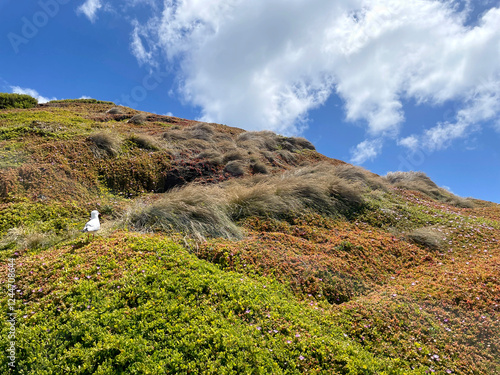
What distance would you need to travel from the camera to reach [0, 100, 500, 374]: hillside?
385cm

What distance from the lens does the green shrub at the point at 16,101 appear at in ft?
79.2

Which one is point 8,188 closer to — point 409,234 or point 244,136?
point 409,234

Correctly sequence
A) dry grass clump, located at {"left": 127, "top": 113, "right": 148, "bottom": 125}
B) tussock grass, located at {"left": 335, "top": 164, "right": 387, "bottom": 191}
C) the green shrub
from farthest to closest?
the green shrub, dry grass clump, located at {"left": 127, "top": 113, "right": 148, "bottom": 125}, tussock grass, located at {"left": 335, "top": 164, "right": 387, "bottom": 191}

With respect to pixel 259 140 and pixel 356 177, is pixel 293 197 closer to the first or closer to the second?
pixel 356 177

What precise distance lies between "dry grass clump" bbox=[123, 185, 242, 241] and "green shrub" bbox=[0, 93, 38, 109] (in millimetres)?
24626

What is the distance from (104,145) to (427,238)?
40.8ft

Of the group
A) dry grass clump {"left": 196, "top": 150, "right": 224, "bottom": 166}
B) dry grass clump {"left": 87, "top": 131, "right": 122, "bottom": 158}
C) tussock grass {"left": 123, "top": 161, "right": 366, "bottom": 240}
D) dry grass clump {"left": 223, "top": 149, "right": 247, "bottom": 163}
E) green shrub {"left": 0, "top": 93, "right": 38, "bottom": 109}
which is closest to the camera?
tussock grass {"left": 123, "top": 161, "right": 366, "bottom": 240}

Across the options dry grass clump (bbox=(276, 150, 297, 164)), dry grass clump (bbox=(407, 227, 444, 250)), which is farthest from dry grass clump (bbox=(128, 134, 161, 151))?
dry grass clump (bbox=(407, 227, 444, 250))

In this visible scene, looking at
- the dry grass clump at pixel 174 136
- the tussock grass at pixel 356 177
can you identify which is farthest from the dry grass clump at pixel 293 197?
the dry grass clump at pixel 174 136

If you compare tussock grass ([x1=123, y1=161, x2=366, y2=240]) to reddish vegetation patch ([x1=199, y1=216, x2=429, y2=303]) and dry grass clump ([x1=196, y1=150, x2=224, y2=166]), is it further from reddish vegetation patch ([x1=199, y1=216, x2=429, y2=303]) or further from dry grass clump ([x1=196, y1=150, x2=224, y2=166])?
dry grass clump ([x1=196, y1=150, x2=224, y2=166])

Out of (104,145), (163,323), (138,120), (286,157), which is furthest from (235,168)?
(138,120)

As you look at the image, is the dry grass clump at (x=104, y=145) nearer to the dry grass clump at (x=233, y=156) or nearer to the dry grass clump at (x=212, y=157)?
Answer: the dry grass clump at (x=212, y=157)

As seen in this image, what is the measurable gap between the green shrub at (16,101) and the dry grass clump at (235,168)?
890 inches

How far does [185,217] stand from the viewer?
774 cm
